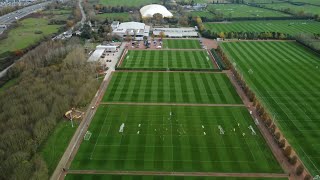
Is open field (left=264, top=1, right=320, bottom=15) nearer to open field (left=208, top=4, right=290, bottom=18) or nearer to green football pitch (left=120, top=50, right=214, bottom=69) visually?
open field (left=208, top=4, right=290, bottom=18)

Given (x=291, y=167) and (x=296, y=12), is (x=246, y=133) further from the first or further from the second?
(x=296, y=12)

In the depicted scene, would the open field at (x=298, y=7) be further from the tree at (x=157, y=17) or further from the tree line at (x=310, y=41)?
the tree at (x=157, y=17)

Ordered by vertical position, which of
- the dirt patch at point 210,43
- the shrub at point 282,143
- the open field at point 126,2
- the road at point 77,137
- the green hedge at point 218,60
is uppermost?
the open field at point 126,2

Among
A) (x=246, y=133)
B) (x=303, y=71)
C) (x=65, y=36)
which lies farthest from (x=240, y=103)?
(x=65, y=36)

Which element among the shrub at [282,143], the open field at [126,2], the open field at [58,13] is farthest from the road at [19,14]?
the shrub at [282,143]

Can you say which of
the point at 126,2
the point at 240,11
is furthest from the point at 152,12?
the point at 240,11

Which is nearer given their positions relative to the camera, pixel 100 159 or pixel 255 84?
pixel 100 159

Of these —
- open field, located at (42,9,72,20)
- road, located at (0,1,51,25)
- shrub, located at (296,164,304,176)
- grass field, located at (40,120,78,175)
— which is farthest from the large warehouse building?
shrub, located at (296,164,304,176)
